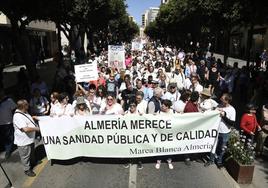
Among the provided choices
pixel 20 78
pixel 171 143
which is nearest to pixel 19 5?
pixel 20 78

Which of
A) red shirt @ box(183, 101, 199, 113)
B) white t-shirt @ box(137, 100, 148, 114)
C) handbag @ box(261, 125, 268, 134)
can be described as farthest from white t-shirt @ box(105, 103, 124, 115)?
handbag @ box(261, 125, 268, 134)

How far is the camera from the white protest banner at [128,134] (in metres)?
7.13

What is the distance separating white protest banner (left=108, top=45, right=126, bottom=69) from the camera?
46.1ft

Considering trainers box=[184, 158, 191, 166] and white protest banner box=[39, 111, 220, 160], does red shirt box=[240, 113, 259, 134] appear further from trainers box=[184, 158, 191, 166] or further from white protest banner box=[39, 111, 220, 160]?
trainers box=[184, 158, 191, 166]

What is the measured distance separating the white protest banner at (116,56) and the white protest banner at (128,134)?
732 centimetres

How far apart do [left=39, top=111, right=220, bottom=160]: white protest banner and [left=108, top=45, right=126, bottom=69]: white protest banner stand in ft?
24.0

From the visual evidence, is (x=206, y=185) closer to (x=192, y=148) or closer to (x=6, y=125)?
(x=192, y=148)

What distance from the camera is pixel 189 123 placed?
722 centimetres

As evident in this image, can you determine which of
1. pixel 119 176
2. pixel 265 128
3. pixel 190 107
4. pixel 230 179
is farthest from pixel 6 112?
pixel 265 128

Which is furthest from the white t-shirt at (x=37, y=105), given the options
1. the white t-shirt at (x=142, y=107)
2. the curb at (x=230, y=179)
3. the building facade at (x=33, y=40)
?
the building facade at (x=33, y=40)

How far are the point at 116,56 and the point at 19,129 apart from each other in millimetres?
8052

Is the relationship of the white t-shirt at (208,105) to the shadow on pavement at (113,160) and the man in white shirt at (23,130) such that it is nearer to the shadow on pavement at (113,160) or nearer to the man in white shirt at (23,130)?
the shadow on pavement at (113,160)

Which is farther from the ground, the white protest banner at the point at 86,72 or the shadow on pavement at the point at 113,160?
the white protest banner at the point at 86,72

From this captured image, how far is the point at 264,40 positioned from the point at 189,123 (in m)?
38.1
